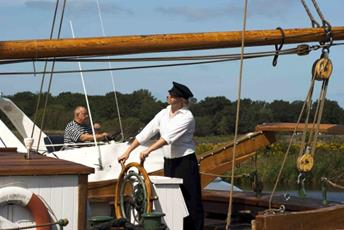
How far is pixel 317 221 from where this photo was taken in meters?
6.58

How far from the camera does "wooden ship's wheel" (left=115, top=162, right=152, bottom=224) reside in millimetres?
6598

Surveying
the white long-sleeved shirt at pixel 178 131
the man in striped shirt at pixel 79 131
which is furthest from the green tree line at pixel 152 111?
the white long-sleeved shirt at pixel 178 131

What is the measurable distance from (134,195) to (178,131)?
2.11 ft

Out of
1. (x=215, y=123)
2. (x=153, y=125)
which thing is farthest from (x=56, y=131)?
(x=153, y=125)

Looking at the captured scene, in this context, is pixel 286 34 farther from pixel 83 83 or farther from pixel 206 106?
pixel 206 106

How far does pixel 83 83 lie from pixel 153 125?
12.9ft

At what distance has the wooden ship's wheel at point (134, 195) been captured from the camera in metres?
6.60

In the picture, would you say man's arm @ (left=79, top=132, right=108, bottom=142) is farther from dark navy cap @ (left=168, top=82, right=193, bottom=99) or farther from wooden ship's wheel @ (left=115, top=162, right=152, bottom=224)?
dark navy cap @ (left=168, top=82, right=193, bottom=99)

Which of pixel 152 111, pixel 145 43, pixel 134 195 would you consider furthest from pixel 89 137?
pixel 152 111

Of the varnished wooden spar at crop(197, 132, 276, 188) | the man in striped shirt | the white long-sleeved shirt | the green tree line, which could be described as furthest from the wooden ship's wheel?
the green tree line

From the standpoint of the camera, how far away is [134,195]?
6805 mm

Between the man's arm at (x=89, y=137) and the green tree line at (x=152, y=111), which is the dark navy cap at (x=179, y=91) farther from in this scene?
the green tree line at (x=152, y=111)

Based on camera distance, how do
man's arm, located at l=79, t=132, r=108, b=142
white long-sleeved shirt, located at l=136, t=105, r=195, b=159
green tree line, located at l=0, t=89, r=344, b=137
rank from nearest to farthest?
white long-sleeved shirt, located at l=136, t=105, r=195, b=159 → man's arm, located at l=79, t=132, r=108, b=142 → green tree line, located at l=0, t=89, r=344, b=137

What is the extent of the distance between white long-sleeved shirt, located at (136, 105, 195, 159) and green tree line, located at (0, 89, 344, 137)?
12.7 m
